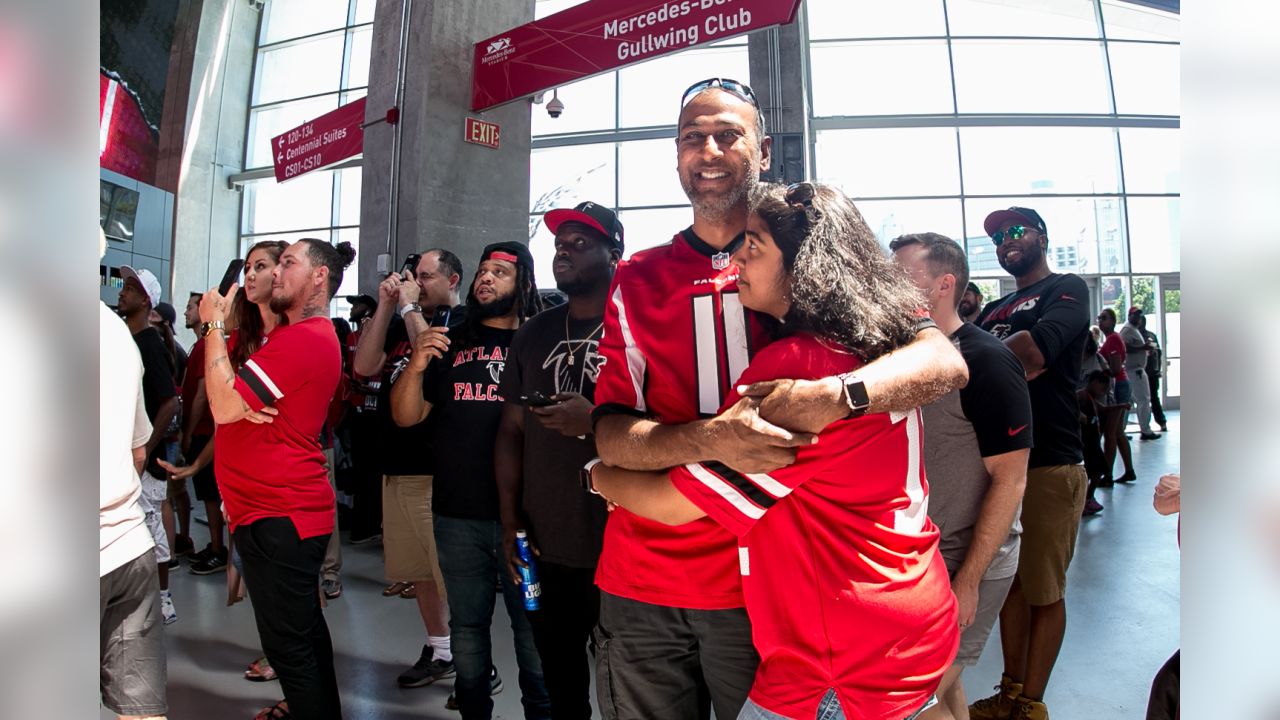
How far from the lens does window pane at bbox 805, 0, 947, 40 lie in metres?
12.6

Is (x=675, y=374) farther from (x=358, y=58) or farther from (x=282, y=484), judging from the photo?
(x=358, y=58)

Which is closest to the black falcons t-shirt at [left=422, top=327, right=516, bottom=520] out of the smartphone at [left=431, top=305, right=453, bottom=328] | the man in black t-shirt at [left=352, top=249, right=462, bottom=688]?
the man in black t-shirt at [left=352, top=249, right=462, bottom=688]

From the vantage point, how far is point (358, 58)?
14.7 metres

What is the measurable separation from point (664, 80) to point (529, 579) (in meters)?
11.7

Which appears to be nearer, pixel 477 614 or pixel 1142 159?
pixel 477 614

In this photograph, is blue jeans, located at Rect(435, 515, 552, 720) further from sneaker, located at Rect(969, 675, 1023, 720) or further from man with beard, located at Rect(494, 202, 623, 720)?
sneaker, located at Rect(969, 675, 1023, 720)

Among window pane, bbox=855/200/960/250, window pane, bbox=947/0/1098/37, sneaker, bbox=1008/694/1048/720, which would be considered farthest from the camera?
window pane, bbox=947/0/1098/37

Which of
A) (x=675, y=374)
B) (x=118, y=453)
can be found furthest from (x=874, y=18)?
(x=118, y=453)

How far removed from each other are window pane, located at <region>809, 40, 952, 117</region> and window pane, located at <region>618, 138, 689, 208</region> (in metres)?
2.64

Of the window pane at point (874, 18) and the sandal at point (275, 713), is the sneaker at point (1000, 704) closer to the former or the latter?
the sandal at point (275, 713)

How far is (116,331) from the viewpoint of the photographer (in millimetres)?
1873
